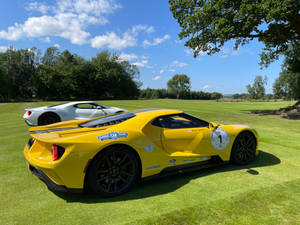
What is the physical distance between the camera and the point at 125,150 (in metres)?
3.03

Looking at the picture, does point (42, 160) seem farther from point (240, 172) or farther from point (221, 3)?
point (221, 3)

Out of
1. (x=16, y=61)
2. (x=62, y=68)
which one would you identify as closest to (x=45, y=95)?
(x=62, y=68)

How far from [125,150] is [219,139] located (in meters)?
2.12

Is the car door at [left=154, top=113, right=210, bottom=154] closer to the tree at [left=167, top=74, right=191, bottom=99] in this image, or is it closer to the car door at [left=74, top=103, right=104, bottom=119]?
the car door at [left=74, top=103, right=104, bottom=119]

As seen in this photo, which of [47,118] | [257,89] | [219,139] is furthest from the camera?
[257,89]

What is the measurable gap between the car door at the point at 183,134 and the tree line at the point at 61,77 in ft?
191

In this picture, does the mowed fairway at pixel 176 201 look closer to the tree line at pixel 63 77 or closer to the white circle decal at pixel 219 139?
the white circle decal at pixel 219 139

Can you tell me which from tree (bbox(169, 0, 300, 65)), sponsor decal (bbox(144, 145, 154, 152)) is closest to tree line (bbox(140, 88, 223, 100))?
tree (bbox(169, 0, 300, 65))

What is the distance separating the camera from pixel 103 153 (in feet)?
9.43

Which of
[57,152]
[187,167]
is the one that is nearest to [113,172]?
[57,152]

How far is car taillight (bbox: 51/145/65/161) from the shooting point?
2.70 m

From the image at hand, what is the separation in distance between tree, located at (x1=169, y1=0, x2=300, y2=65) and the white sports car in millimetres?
10879

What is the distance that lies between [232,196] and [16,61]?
237 ft

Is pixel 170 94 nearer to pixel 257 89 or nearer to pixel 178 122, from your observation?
pixel 257 89
